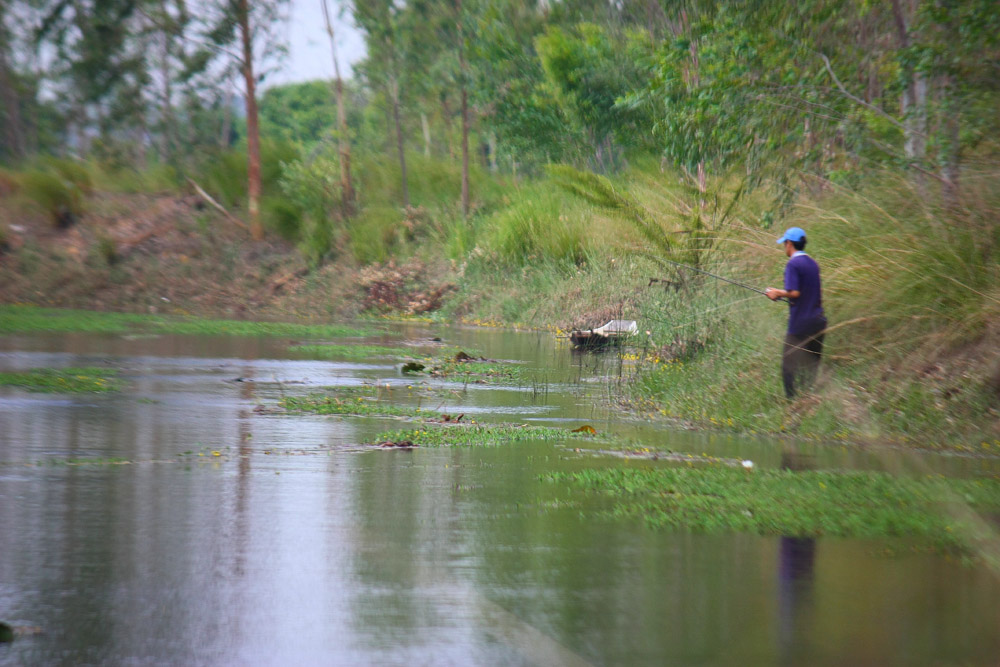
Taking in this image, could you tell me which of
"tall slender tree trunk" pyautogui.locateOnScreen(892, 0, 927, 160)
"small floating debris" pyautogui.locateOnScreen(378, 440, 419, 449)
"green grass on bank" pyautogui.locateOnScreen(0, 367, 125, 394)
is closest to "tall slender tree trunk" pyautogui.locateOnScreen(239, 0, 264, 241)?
"green grass on bank" pyautogui.locateOnScreen(0, 367, 125, 394)

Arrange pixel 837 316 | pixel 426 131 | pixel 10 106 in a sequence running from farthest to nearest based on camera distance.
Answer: pixel 426 131
pixel 10 106
pixel 837 316

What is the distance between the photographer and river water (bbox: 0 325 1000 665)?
4.60m

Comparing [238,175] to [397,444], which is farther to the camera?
[238,175]

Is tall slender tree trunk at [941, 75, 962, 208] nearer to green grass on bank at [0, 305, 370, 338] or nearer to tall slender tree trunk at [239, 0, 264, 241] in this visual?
green grass on bank at [0, 305, 370, 338]

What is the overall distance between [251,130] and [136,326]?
15.4 m

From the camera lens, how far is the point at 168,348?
20484 millimetres

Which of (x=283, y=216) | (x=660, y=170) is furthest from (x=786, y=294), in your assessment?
(x=283, y=216)

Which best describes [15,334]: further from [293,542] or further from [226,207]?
[226,207]

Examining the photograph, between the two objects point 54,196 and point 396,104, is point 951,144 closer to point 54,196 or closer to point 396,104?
point 54,196

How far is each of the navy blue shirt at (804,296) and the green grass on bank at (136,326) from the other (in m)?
16.1

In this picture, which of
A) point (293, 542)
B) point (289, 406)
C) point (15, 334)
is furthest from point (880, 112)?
point (15, 334)

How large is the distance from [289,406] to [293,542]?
606 cm

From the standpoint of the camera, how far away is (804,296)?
1113cm

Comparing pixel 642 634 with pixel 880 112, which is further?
pixel 880 112
